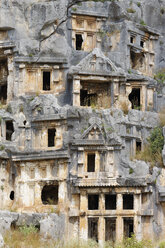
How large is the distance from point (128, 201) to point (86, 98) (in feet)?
26.4

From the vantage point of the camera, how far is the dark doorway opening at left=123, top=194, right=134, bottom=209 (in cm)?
3276

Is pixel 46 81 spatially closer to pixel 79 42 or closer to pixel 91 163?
pixel 79 42

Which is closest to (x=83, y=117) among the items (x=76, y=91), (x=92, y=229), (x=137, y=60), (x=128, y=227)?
(x=76, y=91)

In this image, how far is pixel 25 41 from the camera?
35.6 meters

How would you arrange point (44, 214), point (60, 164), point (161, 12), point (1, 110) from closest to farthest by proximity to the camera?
point (44, 214)
point (60, 164)
point (1, 110)
point (161, 12)

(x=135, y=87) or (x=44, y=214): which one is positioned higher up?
(x=135, y=87)

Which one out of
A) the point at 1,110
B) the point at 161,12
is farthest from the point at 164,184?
the point at 161,12

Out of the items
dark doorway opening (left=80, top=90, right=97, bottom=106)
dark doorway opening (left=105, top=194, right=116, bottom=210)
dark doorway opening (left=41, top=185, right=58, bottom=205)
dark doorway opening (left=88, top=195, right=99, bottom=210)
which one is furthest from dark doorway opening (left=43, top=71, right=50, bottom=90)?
dark doorway opening (left=105, top=194, right=116, bottom=210)

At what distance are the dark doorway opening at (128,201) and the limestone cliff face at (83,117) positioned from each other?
0.21 feet

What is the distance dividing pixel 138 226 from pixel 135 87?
9.93 meters

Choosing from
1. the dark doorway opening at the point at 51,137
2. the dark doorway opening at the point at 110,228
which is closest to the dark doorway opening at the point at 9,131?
the dark doorway opening at the point at 51,137

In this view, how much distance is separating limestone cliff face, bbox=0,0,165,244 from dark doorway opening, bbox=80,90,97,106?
9 cm

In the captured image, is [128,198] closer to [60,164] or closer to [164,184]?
[164,184]

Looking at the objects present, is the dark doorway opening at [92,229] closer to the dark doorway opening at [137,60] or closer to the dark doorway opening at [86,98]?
the dark doorway opening at [86,98]
